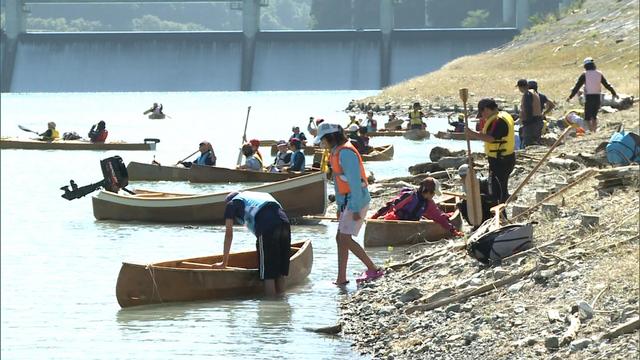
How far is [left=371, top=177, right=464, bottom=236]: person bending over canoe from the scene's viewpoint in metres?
17.7

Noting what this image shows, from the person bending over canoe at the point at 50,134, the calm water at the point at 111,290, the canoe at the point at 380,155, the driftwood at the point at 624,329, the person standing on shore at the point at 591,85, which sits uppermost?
the person standing on shore at the point at 591,85

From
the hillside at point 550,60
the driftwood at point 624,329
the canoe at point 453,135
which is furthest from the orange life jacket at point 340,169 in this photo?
the hillside at point 550,60

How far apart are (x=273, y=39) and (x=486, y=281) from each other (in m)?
104

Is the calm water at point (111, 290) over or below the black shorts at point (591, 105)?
below

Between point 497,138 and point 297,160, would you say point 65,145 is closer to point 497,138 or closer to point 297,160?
point 297,160

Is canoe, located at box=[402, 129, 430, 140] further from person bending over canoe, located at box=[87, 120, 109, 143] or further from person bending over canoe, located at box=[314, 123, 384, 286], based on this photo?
person bending over canoe, located at box=[314, 123, 384, 286]

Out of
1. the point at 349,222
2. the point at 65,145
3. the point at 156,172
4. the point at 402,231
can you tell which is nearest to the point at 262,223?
the point at 349,222

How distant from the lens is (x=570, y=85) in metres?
60.5

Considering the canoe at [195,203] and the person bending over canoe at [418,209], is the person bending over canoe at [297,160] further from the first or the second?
the person bending over canoe at [418,209]

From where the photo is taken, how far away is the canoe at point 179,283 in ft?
47.5

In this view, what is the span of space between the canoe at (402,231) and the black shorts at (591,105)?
7692mm

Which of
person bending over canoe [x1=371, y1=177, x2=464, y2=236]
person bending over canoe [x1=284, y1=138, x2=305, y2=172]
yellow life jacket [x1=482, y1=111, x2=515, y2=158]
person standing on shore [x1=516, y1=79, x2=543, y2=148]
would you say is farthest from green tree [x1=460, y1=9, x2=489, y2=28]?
yellow life jacket [x1=482, y1=111, x2=515, y2=158]

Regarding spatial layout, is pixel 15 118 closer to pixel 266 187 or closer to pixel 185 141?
pixel 185 141

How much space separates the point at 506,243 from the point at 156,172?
65.2 ft
